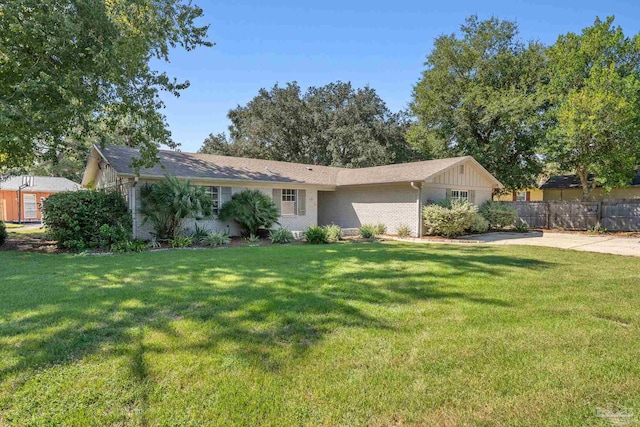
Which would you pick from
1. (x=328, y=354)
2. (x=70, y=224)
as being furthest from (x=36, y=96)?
(x=328, y=354)

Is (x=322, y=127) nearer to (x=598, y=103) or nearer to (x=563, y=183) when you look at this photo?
(x=563, y=183)

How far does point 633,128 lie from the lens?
52.6 feet

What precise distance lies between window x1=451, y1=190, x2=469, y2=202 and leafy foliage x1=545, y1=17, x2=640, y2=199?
5622 millimetres

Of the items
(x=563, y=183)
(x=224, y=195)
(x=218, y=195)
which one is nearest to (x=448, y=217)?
(x=224, y=195)

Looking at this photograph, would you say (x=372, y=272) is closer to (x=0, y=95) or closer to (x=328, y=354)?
(x=328, y=354)

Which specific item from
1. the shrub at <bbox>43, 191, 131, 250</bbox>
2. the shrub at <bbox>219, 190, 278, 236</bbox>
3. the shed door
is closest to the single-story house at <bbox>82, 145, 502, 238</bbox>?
the shrub at <bbox>219, 190, 278, 236</bbox>

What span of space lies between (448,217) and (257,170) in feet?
29.3

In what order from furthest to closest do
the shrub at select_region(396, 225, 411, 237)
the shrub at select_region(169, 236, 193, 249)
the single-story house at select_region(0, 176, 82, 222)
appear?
the single-story house at select_region(0, 176, 82, 222)
the shrub at select_region(396, 225, 411, 237)
the shrub at select_region(169, 236, 193, 249)

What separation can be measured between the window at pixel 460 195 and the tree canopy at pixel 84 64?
1229 cm

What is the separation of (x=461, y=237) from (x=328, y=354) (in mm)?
13058

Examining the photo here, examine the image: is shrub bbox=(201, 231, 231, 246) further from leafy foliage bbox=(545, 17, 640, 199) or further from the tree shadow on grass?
leafy foliage bbox=(545, 17, 640, 199)

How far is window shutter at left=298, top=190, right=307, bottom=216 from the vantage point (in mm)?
17016

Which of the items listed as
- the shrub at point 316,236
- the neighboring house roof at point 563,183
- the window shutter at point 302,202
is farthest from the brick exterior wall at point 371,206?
the neighboring house roof at point 563,183

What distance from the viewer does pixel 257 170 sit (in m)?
16.9
